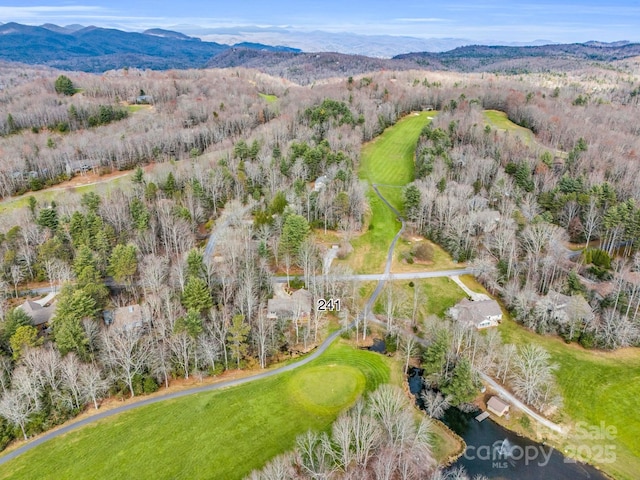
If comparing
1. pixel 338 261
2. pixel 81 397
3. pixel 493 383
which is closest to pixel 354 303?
pixel 338 261

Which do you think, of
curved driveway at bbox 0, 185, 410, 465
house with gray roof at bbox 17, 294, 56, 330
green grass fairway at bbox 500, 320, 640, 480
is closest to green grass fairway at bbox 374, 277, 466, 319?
curved driveway at bbox 0, 185, 410, 465

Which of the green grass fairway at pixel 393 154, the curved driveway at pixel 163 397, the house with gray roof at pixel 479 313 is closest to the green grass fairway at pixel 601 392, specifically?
the house with gray roof at pixel 479 313

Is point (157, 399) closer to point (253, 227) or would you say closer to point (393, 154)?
point (253, 227)

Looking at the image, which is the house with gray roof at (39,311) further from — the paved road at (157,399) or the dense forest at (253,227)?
the paved road at (157,399)

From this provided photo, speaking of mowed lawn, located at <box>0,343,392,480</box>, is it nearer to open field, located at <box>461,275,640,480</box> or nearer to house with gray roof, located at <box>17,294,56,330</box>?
open field, located at <box>461,275,640,480</box>

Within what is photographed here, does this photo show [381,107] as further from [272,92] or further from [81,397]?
[81,397]

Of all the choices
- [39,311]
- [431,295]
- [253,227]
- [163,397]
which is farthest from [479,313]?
[39,311]
